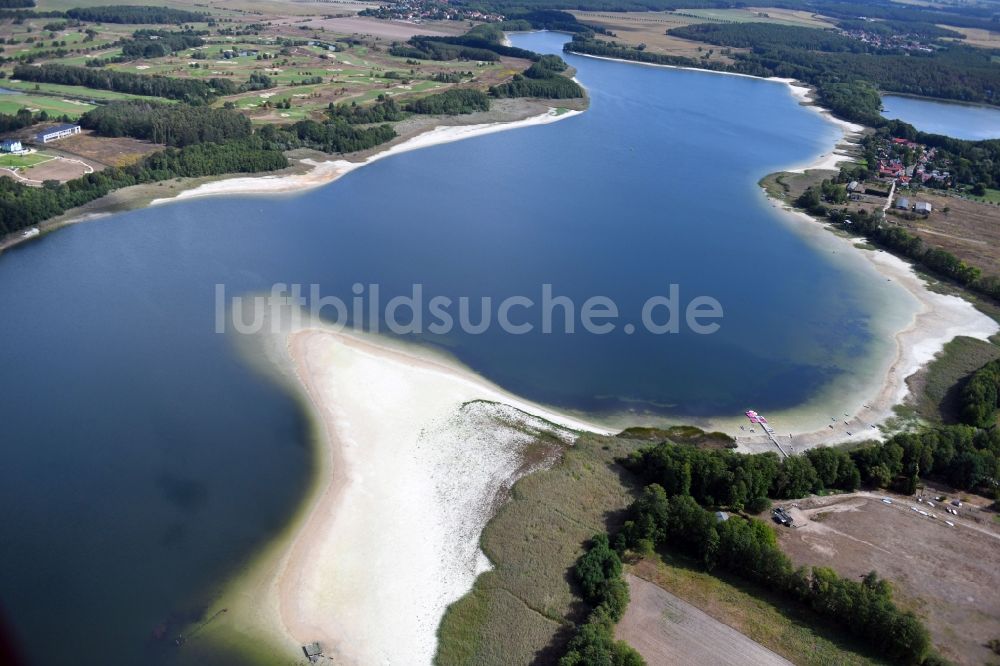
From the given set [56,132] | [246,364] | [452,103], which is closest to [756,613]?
[246,364]

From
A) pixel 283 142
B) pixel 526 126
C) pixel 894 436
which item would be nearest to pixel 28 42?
pixel 283 142

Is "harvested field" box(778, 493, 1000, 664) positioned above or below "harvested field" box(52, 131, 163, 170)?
below

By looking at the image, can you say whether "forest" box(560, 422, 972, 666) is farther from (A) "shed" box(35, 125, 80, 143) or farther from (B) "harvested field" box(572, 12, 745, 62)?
(B) "harvested field" box(572, 12, 745, 62)

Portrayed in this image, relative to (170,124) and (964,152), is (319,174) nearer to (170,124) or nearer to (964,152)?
(170,124)

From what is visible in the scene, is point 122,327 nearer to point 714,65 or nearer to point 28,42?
point 28,42

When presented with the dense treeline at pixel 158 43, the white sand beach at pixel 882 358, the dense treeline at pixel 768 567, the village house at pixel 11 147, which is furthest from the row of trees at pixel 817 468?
the dense treeline at pixel 158 43

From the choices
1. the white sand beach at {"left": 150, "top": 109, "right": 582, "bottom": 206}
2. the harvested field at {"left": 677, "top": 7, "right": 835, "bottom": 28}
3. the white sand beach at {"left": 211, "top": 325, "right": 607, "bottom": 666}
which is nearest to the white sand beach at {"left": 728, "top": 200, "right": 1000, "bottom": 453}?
the white sand beach at {"left": 211, "top": 325, "right": 607, "bottom": 666}

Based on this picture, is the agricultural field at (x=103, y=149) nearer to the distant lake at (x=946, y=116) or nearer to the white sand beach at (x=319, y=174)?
the white sand beach at (x=319, y=174)
